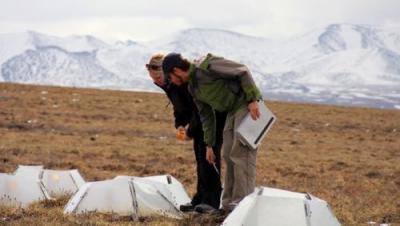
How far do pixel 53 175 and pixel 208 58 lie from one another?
3.86 meters

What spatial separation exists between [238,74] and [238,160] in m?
0.99

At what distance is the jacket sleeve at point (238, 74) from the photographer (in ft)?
25.2

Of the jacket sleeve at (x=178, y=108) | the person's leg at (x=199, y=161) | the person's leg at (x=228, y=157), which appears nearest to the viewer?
the person's leg at (x=228, y=157)

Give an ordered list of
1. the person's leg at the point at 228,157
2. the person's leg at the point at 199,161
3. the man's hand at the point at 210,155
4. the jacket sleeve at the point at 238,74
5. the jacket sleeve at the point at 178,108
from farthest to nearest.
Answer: the person's leg at the point at 199,161, the jacket sleeve at the point at 178,108, the man's hand at the point at 210,155, the person's leg at the point at 228,157, the jacket sleeve at the point at 238,74

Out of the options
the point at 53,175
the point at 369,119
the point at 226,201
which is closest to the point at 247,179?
the point at 226,201

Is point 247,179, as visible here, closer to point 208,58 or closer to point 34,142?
point 208,58

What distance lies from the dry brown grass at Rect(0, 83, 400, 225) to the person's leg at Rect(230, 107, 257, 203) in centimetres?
50

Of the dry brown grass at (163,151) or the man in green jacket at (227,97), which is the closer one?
the man in green jacket at (227,97)

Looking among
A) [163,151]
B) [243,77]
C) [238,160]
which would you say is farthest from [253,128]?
[163,151]

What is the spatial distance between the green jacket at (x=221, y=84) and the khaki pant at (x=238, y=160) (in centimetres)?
14

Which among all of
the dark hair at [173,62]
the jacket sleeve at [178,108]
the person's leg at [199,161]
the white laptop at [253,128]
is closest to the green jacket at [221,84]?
the dark hair at [173,62]

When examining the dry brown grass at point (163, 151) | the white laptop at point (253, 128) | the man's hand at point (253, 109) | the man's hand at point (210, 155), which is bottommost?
the dry brown grass at point (163, 151)

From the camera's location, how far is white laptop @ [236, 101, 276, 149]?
25.4 ft

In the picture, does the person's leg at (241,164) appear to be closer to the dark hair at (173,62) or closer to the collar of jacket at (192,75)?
the collar of jacket at (192,75)
